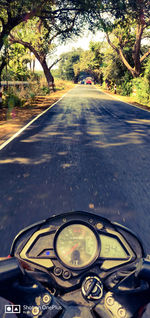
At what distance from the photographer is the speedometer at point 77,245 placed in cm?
193

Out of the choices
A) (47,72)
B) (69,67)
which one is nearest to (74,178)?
(47,72)

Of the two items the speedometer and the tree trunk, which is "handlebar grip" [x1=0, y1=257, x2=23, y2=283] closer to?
the speedometer

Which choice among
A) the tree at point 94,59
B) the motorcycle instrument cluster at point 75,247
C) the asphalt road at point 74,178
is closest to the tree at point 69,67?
the tree at point 94,59

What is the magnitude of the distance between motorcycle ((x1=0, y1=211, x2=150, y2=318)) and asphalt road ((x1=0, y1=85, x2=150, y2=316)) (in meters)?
1.16

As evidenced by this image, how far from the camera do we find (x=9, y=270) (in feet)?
5.10

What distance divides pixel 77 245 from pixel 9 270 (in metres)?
0.57

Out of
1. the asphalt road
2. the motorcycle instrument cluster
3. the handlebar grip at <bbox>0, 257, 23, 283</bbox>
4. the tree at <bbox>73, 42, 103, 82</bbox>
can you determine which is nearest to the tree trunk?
the tree at <bbox>73, 42, 103, 82</bbox>

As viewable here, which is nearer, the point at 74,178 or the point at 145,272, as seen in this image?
the point at 145,272

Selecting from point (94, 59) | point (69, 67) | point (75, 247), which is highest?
point (69, 67)

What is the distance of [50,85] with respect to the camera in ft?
127

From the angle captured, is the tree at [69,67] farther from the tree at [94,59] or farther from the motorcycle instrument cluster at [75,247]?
the motorcycle instrument cluster at [75,247]

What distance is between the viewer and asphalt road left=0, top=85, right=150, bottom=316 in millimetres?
3916

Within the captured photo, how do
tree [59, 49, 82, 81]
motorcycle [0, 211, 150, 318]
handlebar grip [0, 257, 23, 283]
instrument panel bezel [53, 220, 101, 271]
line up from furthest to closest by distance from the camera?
tree [59, 49, 82, 81] < instrument panel bezel [53, 220, 101, 271] < motorcycle [0, 211, 150, 318] < handlebar grip [0, 257, 23, 283]

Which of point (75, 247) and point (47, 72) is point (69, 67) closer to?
point (47, 72)
